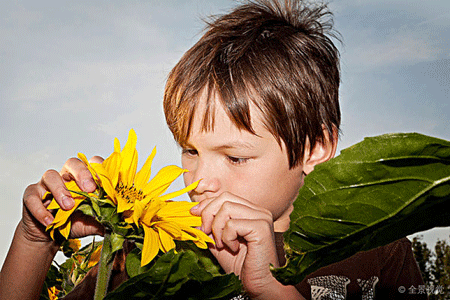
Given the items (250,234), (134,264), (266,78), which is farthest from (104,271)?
(266,78)

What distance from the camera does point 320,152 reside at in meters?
1.72

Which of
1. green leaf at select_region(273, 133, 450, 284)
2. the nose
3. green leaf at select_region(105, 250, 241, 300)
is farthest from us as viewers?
the nose

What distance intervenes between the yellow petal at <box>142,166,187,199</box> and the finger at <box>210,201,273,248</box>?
19 centimetres

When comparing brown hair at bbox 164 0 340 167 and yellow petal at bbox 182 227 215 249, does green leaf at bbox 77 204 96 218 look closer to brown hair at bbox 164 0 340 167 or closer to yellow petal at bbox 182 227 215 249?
yellow petal at bbox 182 227 215 249

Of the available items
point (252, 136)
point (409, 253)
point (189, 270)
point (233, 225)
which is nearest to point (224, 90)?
point (252, 136)

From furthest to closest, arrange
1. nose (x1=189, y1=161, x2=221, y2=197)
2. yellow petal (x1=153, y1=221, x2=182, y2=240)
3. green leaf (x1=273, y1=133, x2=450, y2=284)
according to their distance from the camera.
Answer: nose (x1=189, y1=161, x2=221, y2=197) → yellow petal (x1=153, y1=221, x2=182, y2=240) → green leaf (x1=273, y1=133, x2=450, y2=284)

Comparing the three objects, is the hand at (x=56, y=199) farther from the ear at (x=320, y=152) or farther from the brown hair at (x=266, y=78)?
the ear at (x=320, y=152)

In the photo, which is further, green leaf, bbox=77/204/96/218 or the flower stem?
green leaf, bbox=77/204/96/218

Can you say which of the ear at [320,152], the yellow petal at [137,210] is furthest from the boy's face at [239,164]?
the yellow petal at [137,210]

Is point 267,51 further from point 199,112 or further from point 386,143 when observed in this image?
point 386,143

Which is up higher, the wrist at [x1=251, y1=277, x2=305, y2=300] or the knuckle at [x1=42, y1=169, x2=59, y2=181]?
the knuckle at [x1=42, y1=169, x2=59, y2=181]

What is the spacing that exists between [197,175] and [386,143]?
1.08 m

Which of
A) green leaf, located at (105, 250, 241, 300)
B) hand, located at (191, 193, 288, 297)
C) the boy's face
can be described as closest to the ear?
the boy's face

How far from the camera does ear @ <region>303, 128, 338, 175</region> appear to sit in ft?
5.37
